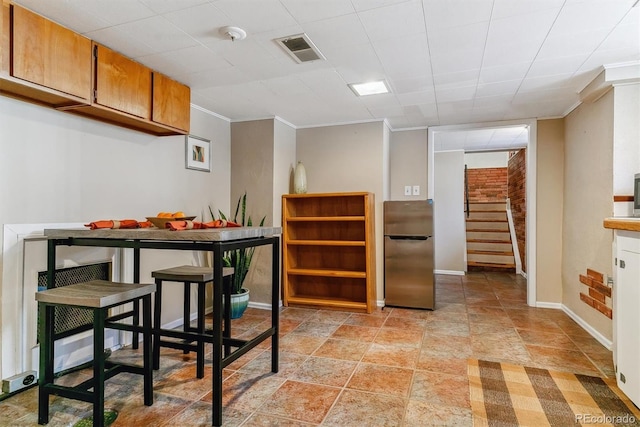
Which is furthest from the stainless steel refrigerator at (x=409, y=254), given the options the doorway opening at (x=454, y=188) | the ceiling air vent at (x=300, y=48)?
the ceiling air vent at (x=300, y=48)

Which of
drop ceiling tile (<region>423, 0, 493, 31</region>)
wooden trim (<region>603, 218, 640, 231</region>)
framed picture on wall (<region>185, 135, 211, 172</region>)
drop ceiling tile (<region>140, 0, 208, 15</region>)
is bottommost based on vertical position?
wooden trim (<region>603, 218, 640, 231</region>)

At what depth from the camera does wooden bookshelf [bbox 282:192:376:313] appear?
3.91 metres

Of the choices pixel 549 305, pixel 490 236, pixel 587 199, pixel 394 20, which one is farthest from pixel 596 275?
pixel 490 236

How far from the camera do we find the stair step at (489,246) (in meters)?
6.66

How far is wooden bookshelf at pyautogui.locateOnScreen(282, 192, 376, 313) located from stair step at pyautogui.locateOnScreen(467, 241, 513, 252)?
3712 mm

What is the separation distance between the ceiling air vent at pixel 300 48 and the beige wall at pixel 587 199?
7.90 ft

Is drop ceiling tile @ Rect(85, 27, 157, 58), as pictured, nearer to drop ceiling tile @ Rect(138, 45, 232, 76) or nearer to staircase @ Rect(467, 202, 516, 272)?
drop ceiling tile @ Rect(138, 45, 232, 76)

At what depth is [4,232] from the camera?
2.03m

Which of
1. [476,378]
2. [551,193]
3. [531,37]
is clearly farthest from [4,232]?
[551,193]

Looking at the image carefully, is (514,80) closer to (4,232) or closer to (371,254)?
(371,254)

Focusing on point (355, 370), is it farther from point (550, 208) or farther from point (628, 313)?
point (550, 208)

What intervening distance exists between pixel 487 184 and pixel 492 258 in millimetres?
2214

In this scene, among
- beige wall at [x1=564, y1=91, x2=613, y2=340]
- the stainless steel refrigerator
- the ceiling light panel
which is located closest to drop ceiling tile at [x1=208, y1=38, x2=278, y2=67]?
the ceiling light panel

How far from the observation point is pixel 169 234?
1771 mm
